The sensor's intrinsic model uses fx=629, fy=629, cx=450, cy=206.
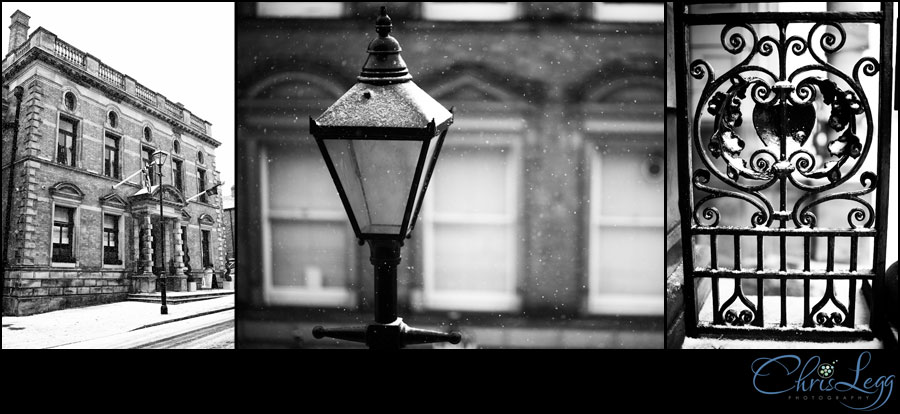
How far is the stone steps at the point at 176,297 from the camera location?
3432 millimetres

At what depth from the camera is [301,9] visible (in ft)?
14.1

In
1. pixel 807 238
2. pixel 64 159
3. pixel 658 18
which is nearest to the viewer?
pixel 807 238

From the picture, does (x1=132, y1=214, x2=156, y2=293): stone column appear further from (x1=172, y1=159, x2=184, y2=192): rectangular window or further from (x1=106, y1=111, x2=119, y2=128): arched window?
(x1=106, y1=111, x2=119, y2=128): arched window

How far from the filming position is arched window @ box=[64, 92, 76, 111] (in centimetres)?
344

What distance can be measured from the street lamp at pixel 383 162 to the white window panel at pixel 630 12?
2.48m

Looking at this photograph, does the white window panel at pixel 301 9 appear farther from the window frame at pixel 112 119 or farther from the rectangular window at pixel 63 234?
the rectangular window at pixel 63 234

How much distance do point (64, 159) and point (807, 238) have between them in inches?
151

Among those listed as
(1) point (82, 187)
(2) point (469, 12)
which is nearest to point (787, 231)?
(2) point (469, 12)

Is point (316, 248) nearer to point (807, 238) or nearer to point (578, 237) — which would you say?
point (578, 237)

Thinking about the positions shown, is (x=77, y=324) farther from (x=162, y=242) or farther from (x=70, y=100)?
(x=70, y=100)

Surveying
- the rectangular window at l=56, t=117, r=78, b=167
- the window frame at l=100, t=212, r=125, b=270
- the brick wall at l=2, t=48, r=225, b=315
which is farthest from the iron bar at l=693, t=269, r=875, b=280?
the rectangular window at l=56, t=117, r=78, b=167

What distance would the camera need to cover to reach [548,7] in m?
4.34

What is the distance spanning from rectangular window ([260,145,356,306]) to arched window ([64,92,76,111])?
1.13 metres
